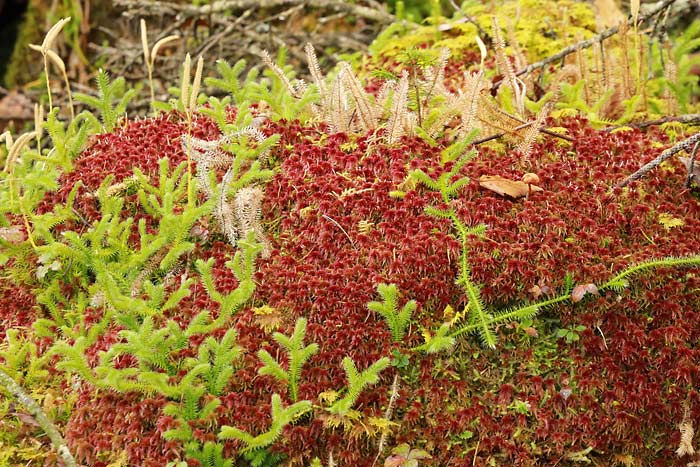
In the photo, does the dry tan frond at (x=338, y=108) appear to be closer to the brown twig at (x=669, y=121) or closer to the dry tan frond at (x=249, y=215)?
the dry tan frond at (x=249, y=215)

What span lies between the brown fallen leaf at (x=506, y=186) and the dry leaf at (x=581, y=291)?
20.6 inches

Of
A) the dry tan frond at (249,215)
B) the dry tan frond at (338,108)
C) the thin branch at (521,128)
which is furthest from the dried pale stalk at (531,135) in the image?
the dry tan frond at (249,215)

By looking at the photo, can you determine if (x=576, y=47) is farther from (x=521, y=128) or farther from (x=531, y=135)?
(x=531, y=135)

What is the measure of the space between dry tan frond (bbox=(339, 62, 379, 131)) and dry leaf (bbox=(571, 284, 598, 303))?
1.30 metres

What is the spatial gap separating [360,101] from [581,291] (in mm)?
1430

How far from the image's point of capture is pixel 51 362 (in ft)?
9.23

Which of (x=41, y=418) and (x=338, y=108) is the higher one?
(x=338, y=108)

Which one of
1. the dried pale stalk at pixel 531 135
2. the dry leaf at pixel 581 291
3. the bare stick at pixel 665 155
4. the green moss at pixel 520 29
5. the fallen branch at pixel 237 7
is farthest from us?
the fallen branch at pixel 237 7

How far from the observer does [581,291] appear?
267 cm

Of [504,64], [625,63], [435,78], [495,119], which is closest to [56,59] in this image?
[435,78]

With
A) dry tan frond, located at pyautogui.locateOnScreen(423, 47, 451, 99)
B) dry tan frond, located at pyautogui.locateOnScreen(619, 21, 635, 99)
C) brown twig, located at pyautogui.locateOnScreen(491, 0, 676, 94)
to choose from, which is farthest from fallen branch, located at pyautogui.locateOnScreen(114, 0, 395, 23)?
dry tan frond, located at pyautogui.locateOnScreen(619, 21, 635, 99)

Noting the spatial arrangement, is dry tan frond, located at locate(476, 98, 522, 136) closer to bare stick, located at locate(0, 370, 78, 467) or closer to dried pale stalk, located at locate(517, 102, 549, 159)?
dried pale stalk, located at locate(517, 102, 549, 159)

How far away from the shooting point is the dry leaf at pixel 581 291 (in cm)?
266

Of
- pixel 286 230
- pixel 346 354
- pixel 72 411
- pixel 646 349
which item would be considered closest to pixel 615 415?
pixel 646 349
